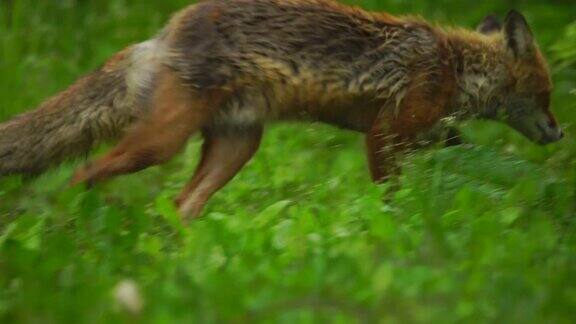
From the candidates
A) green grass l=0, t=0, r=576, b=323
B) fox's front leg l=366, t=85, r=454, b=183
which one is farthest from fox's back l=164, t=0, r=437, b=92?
green grass l=0, t=0, r=576, b=323

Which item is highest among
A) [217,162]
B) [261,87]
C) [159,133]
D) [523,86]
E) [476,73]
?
[261,87]

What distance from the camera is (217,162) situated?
7.09 metres

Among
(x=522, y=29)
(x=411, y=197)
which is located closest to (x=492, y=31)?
(x=522, y=29)

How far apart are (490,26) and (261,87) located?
2097mm

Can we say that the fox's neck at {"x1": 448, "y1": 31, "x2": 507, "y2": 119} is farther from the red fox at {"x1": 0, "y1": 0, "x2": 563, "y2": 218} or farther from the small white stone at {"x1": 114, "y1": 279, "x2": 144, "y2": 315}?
the small white stone at {"x1": 114, "y1": 279, "x2": 144, "y2": 315}

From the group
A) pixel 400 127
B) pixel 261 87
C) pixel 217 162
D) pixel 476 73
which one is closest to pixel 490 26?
pixel 476 73

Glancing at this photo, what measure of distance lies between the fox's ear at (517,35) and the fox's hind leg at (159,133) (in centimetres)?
222

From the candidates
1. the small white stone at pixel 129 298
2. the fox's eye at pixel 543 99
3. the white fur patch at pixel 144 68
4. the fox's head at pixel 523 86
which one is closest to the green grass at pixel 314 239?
the small white stone at pixel 129 298

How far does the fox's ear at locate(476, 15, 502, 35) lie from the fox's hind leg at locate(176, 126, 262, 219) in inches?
74.0

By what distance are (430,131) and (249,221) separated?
159cm

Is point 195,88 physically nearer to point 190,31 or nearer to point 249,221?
point 190,31

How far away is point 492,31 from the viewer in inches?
311

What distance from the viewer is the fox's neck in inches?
289

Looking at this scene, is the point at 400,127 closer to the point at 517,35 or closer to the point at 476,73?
the point at 476,73
